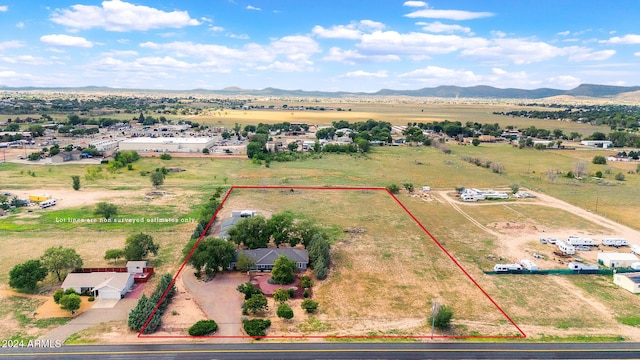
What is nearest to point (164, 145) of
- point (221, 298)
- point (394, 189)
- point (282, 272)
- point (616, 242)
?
point (394, 189)

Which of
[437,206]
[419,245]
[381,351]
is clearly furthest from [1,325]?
[437,206]

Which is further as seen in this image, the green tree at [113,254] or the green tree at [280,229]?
the green tree at [280,229]

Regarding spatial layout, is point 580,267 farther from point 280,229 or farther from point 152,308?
point 152,308

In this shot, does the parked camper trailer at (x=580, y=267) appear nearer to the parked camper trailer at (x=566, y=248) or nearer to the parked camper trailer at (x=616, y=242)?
the parked camper trailer at (x=566, y=248)

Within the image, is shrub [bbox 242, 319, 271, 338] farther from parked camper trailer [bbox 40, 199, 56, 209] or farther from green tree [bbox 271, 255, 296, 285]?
Result: parked camper trailer [bbox 40, 199, 56, 209]

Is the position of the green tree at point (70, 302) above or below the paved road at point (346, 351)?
above

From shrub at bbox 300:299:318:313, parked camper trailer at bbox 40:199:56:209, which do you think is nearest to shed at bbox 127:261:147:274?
shrub at bbox 300:299:318:313

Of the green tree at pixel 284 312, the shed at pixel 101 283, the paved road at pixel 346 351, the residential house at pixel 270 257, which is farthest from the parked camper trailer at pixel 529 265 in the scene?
the shed at pixel 101 283

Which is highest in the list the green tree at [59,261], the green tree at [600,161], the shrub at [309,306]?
the green tree at [600,161]
